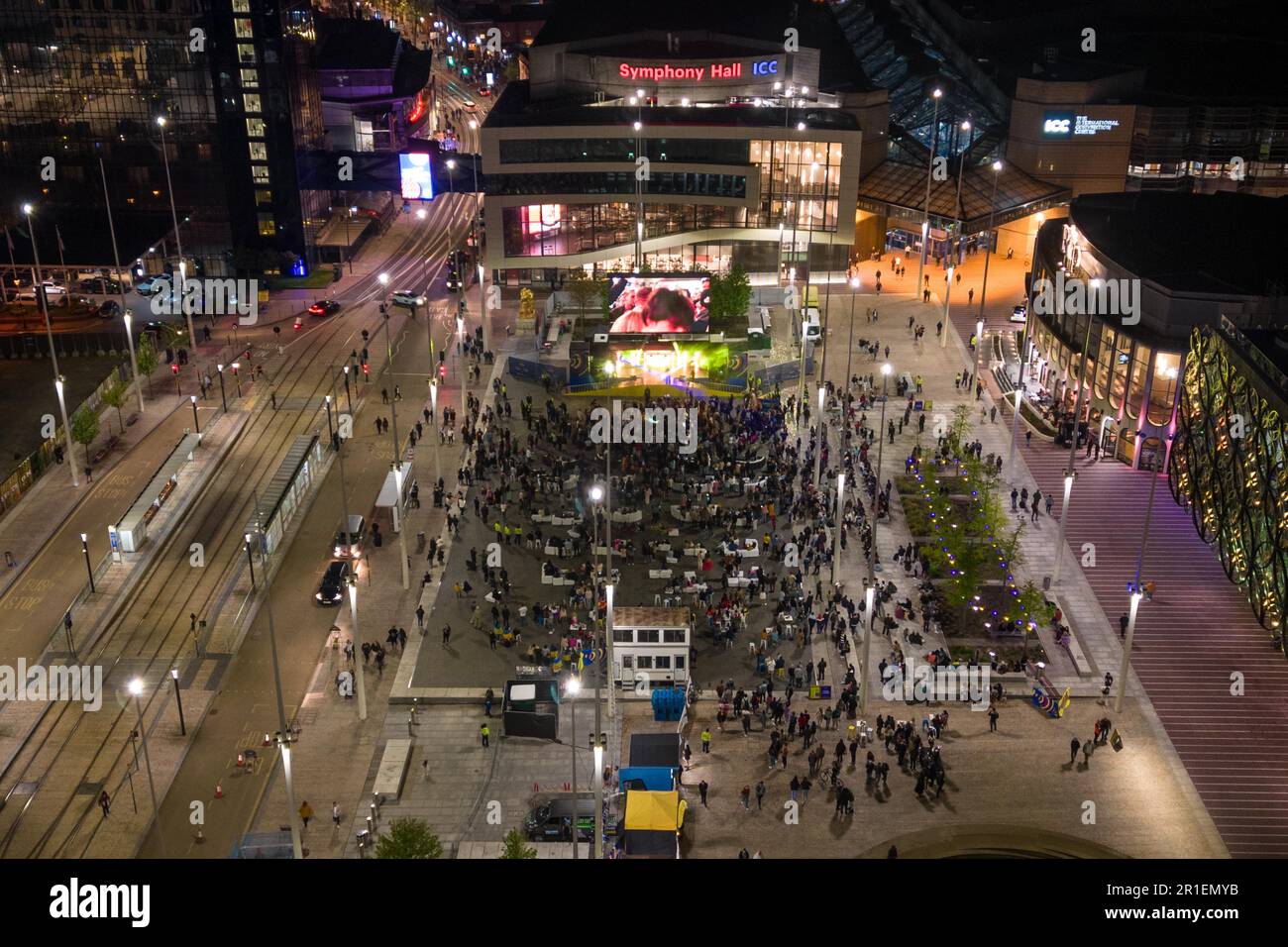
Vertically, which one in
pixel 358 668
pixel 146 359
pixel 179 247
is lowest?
pixel 358 668

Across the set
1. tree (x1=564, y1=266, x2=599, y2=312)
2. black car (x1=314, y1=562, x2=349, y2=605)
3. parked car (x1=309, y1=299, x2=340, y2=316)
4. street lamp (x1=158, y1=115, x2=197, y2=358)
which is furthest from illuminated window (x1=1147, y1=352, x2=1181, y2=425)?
street lamp (x1=158, y1=115, x2=197, y2=358)

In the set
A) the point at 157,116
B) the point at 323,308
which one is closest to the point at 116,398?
the point at 323,308

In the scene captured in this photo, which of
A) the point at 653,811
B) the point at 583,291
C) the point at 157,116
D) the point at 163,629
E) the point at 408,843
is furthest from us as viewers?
the point at 157,116

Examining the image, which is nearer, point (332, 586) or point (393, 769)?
point (393, 769)

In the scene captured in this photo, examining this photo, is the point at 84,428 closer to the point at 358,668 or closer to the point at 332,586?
the point at 332,586

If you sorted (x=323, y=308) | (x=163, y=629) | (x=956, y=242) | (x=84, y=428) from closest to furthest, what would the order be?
(x=163, y=629)
(x=84, y=428)
(x=323, y=308)
(x=956, y=242)

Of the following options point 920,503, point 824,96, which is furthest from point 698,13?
point 920,503

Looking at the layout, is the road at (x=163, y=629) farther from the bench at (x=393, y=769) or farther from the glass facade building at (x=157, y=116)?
the glass facade building at (x=157, y=116)

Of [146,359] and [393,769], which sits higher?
[146,359]
